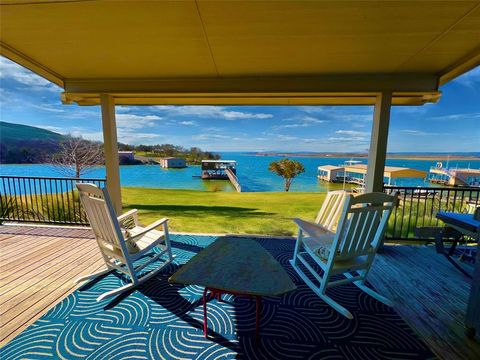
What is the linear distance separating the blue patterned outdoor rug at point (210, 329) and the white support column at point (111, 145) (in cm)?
180

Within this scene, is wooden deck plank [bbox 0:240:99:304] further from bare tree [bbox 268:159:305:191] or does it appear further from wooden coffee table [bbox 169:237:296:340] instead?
bare tree [bbox 268:159:305:191]

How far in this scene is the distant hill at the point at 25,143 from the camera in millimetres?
6566

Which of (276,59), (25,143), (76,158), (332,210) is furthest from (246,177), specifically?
(276,59)

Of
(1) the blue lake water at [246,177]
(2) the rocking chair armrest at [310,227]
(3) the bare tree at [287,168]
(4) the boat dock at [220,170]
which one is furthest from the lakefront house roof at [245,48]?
(4) the boat dock at [220,170]

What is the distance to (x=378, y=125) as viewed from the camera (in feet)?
9.50

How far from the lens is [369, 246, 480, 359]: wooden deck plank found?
1609 mm

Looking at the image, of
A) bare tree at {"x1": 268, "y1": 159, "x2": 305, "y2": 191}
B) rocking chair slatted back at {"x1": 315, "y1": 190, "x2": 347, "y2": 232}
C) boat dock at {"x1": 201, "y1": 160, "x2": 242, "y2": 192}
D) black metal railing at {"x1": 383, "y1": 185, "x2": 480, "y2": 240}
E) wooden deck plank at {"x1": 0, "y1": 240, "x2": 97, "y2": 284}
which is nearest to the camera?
wooden deck plank at {"x1": 0, "y1": 240, "x2": 97, "y2": 284}

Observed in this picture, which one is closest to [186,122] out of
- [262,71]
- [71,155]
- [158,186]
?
[158,186]

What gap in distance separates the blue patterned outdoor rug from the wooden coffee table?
0.16 metres

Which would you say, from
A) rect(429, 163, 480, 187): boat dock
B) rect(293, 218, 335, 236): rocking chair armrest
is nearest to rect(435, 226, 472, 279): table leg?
rect(293, 218, 335, 236): rocking chair armrest

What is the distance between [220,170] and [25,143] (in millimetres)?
9231

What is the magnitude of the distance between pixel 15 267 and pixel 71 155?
6.65m

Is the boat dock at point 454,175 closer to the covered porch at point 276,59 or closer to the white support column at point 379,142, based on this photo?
the white support column at point 379,142

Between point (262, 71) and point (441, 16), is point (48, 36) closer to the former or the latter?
point (262, 71)
